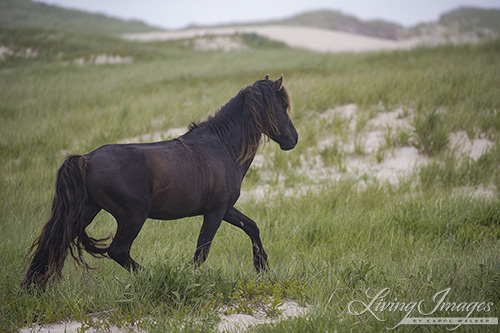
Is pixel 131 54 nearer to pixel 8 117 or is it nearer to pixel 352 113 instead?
pixel 8 117

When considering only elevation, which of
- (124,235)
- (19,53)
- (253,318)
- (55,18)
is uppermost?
(55,18)

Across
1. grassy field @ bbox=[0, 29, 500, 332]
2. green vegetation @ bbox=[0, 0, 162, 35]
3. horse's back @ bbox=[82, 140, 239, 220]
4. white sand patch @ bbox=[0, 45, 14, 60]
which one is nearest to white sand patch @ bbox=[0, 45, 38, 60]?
white sand patch @ bbox=[0, 45, 14, 60]

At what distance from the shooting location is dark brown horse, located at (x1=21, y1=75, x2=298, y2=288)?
10.0 feet

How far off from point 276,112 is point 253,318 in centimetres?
191

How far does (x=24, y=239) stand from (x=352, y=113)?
705cm

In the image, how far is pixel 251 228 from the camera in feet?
12.7

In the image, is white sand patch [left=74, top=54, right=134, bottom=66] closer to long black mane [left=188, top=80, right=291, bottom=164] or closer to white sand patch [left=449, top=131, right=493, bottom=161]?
white sand patch [left=449, top=131, right=493, bottom=161]

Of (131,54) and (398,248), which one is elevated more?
(131,54)

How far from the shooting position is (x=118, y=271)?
4.04 meters

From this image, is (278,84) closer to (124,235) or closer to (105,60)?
(124,235)

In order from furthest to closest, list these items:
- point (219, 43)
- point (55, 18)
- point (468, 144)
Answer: point (55, 18)
point (219, 43)
point (468, 144)

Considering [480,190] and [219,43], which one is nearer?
[480,190]

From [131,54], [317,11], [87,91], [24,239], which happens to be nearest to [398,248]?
[24,239]

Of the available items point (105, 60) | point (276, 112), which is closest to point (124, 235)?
point (276, 112)
